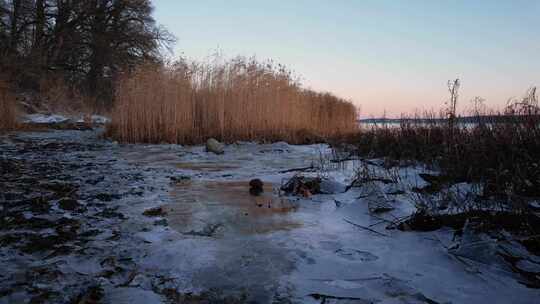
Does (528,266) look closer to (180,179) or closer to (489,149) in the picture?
(489,149)

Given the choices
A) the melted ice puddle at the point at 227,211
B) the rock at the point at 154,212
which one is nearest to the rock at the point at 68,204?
the rock at the point at 154,212

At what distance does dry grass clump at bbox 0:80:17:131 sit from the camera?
8.86 metres

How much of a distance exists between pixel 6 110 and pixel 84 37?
33.2 ft

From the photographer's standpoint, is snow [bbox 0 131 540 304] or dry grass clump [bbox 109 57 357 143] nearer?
snow [bbox 0 131 540 304]

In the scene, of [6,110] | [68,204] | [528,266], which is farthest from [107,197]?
[6,110]

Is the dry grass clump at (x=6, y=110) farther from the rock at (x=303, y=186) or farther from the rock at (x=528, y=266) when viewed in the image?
the rock at (x=528, y=266)

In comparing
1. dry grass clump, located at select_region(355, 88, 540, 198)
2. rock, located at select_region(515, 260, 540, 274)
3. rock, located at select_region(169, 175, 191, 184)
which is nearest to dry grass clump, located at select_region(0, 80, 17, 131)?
rock, located at select_region(169, 175, 191, 184)

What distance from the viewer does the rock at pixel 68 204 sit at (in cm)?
224

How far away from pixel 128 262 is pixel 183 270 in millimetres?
255

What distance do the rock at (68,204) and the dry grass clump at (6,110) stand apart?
329 inches

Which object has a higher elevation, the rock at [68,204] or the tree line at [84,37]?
the tree line at [84,37]

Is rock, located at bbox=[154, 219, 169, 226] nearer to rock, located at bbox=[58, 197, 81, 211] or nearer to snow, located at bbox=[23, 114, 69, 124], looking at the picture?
rock, located at bbox=[58, 197, 81, 211]

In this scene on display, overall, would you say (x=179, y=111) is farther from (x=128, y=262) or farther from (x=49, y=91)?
(x=49, y=91)

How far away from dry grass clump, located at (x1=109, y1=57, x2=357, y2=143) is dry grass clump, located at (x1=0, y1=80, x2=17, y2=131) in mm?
3070
